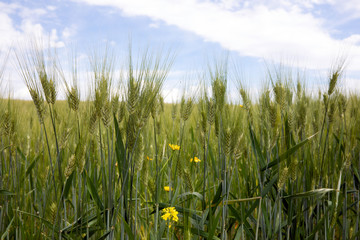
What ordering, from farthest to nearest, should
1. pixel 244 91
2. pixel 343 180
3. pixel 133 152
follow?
pixel 343 180
pixel 244 91
pixel 133 152

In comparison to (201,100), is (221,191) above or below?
below

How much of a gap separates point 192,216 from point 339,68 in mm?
1202

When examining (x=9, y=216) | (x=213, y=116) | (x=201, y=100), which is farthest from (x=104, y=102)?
(x=9, y=216)

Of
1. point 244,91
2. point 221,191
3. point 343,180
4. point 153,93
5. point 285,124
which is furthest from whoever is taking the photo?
point 343,180

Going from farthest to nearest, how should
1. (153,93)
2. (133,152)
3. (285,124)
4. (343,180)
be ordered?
(343,180) → (285,124) → (153,93) → (133,152)

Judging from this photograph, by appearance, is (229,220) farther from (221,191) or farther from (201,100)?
(201,100)

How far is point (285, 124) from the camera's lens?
4.76 feet

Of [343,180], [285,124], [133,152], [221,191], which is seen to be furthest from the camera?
[343,180]

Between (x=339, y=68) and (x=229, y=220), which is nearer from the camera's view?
(x=229, y=220)

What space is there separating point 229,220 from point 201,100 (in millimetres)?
652

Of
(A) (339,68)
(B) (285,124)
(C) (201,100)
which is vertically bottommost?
(B) (285,124)

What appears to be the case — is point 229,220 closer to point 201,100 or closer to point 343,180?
point 201,100

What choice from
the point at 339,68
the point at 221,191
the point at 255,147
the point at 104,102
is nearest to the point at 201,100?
the point at 255,147

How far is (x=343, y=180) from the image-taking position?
71.4 inches
